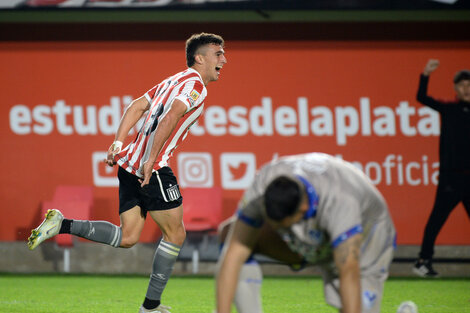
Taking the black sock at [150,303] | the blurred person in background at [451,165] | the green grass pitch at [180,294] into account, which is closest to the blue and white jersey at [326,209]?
the black sock at [150,303]

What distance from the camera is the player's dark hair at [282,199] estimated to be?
10.4 feet

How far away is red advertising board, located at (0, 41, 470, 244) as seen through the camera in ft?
35.2

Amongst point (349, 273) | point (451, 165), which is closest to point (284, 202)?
point (349, 273)

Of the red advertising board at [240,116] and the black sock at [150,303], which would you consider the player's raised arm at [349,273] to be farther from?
the red advertising board at [240,116]

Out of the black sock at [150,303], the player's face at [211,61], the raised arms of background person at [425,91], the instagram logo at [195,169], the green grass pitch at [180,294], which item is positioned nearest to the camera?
the black sock at [150,303]

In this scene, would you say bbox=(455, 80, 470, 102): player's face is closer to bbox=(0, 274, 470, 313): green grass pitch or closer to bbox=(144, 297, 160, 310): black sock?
bbox=(0, 274, 470, 313): green grass pitch

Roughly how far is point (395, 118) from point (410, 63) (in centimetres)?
78

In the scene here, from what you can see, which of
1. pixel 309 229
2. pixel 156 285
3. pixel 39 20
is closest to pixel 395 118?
pixel 39 20

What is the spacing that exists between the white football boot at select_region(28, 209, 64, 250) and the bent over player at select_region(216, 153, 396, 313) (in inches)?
93.1

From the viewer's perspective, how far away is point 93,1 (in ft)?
32.9

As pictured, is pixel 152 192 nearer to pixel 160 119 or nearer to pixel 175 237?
pixel 175 237

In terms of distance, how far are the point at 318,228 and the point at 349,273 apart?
0.27 metres

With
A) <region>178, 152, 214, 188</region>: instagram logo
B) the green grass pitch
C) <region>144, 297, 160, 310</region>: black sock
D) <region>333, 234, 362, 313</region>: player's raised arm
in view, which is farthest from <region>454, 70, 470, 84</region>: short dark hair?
<region>333, 234, 362, 313</region>: player's raised arm

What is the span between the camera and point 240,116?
10922 millimetres
